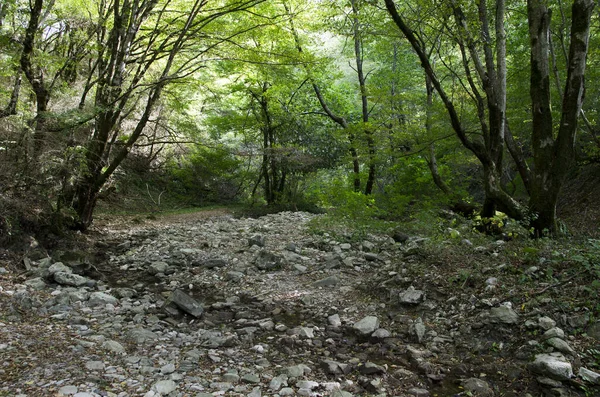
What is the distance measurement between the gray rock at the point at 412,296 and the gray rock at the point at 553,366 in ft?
4.71

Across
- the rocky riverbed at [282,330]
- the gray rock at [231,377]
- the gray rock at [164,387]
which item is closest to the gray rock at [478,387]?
the rocky riverbed at [282,330]

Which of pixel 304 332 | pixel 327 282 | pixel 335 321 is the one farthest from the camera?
pixel 327 282

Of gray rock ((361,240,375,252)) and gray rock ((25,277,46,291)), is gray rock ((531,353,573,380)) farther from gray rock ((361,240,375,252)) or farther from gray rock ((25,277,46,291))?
gray rock ((25,277,46,291))

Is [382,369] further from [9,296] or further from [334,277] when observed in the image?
[9,296]

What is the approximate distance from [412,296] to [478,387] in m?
1.52

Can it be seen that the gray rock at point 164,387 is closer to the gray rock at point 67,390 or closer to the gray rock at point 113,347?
the gray rock at point 67,390

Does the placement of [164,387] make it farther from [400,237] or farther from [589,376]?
[400,237]

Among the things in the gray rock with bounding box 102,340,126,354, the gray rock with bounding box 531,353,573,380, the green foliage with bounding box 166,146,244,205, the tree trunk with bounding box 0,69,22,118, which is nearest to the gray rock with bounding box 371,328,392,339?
the gray rock with bounding box 531,353,573,380

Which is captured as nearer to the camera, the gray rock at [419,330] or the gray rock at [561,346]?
the gray rock at [561,346]

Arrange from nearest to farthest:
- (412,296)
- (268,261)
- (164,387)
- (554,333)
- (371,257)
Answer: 1. (164,387)
2. (554,333)
3. (412,296)
4. (268,261)
5. (371,257)

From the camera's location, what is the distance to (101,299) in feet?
14.8

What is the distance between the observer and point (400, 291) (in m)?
4.66

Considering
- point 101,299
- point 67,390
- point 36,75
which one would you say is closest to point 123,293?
point 101,299

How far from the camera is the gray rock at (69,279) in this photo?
493 cm
